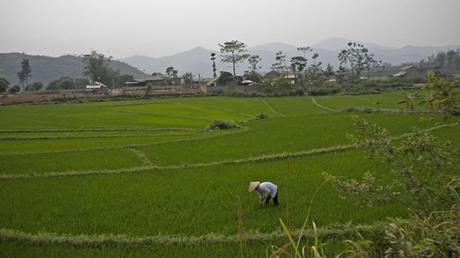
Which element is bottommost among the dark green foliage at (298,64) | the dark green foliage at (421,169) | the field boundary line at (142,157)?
the field boundary line at (142,157)

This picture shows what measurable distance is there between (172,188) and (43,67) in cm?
12023

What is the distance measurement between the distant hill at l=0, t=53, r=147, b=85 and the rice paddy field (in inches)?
4047

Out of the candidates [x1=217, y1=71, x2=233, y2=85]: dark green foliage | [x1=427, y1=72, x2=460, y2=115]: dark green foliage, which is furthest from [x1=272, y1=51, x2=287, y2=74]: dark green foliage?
[x1=427, y1=72, x2=460, y2=115]: dark green foliage

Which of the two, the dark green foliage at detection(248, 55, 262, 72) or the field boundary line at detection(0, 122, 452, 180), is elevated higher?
the dark green foliage at detection(248, 55, 262, 72)

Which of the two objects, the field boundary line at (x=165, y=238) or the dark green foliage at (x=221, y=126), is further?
the dark green foliage at (x=221, y=126)

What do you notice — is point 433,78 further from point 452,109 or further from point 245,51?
point 245,51

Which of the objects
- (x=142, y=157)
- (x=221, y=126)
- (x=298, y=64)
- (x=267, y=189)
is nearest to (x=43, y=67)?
(x=298, y=64)

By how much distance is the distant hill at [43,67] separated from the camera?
378 ft

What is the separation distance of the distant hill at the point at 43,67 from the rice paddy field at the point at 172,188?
103 m

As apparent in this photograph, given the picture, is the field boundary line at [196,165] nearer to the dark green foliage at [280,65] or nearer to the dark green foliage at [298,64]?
the dark green foliage at [298,64]

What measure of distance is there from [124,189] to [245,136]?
896 centimetres

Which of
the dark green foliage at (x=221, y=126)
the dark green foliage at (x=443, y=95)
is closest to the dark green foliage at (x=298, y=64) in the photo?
the dark green foliage at (x=221, y=126)

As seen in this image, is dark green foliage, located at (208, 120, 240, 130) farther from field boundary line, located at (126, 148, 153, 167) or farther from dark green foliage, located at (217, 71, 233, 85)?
dark green foliage, located at (217, 71, 233, 85)

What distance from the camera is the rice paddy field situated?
6320 millimetres
